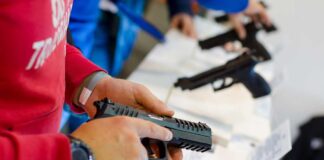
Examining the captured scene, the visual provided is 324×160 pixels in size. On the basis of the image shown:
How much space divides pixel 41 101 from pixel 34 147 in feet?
0.41

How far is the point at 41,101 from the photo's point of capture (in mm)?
501

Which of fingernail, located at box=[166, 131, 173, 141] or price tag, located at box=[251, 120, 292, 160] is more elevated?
fingernail, located at box=[166, 131, 173, 141]

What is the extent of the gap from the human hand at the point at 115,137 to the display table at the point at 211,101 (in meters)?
0.26

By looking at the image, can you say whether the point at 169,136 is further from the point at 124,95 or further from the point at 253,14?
the point at 253,14

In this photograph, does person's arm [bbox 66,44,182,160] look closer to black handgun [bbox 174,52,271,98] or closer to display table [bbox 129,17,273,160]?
display table [bbox 129,17,273,160]

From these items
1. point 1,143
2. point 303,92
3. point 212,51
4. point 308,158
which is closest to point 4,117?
point 1,143

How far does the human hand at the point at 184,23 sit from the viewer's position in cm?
131

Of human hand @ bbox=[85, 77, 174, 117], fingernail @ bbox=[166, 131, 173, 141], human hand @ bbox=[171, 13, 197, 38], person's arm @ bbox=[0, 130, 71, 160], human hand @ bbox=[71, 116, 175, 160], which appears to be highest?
person's arm @ bbox=[0, 130, 71, 160]

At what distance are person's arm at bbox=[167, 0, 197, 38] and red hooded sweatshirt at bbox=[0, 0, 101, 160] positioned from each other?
807mm

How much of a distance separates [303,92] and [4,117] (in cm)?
140

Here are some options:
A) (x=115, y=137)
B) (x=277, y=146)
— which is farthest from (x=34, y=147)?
(x=277, y=146)

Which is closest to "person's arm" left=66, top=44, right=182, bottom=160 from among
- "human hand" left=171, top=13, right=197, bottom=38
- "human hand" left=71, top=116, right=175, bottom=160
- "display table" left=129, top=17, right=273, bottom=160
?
"human hand" left=71, top=116, right=175, bottom=160

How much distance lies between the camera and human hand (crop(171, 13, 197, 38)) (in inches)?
51.7

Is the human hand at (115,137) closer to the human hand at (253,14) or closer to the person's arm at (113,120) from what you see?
the person's arm at (113,120)
